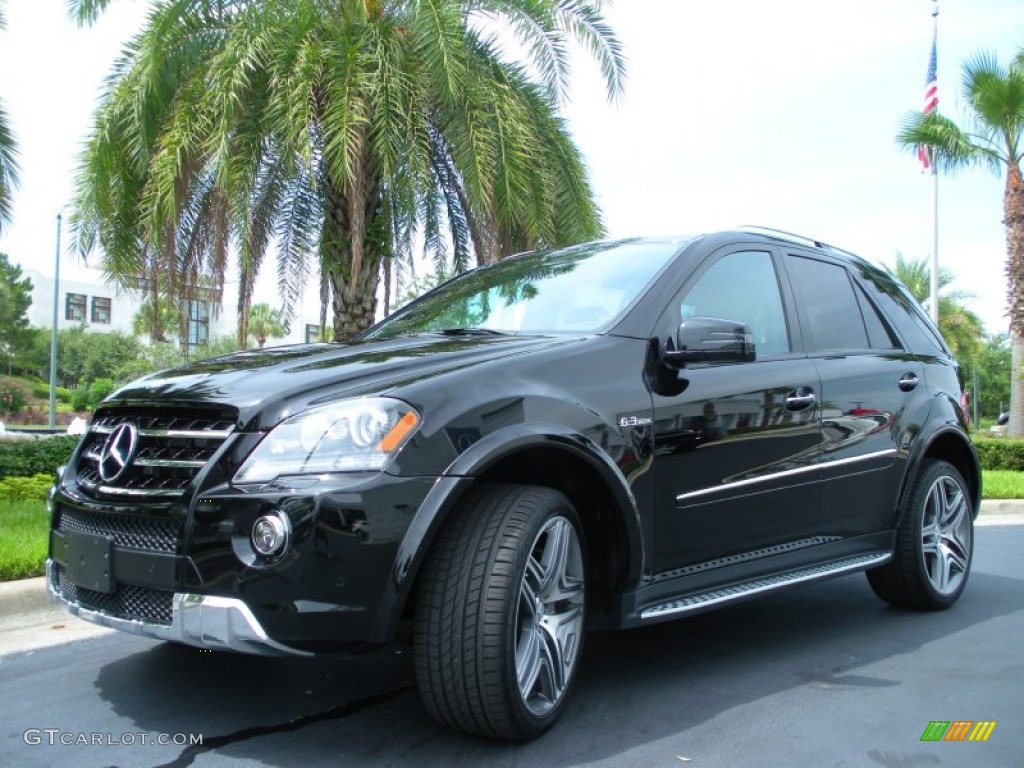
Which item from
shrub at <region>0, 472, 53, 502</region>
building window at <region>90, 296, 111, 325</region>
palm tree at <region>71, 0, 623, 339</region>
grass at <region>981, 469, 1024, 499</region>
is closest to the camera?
shrub at <region>0, 472, 53, 502</region>

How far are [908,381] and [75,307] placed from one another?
78.5 m

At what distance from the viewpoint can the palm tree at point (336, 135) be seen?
10.0 metres

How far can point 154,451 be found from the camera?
3.13 m

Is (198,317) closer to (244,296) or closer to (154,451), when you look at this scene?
(244,296)

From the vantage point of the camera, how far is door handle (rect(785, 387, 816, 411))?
A: 419 cm

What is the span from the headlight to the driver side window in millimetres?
1625

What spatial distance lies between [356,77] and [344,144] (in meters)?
0.81

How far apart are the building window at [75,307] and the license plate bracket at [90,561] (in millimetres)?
77719

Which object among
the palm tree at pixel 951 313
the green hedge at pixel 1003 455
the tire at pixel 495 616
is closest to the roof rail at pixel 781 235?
the tire at pixel 495 616

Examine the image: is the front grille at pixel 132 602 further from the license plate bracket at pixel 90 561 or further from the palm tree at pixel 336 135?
the palm tree at pixel 336 135

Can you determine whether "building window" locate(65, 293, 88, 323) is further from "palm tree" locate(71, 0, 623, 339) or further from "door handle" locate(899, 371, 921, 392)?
"door handle" locate(899, 371, 921, 392)

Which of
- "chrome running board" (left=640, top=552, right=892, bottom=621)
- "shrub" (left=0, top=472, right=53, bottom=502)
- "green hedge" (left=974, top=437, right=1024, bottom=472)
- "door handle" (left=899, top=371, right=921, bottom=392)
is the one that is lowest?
"green hedge" (left=974, top=437, right=1024, bottom=472)

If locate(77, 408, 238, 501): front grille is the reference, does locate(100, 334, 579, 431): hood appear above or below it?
above

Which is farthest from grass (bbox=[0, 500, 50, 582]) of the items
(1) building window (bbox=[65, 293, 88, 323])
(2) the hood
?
(1) building window (bbox=[65, 293, 88, 323])
